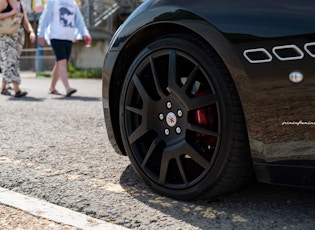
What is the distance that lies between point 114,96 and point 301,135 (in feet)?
3.66

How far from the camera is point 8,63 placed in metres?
6.81

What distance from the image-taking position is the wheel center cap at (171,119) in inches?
84.0

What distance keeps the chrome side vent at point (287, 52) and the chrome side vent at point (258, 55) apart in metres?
0.03

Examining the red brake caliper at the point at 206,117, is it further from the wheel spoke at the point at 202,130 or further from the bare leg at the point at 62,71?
the bare leg at the point at 62,71

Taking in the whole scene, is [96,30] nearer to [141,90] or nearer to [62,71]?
[62,71]

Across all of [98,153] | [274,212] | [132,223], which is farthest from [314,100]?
[98,153]

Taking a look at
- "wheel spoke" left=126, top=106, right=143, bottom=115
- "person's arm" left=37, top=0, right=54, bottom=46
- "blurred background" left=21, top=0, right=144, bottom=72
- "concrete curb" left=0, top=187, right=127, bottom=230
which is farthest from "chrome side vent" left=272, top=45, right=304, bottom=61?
"blurred background" left=21, top=0, right=144, bottom=72

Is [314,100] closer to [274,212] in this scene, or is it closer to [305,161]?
[305,161]

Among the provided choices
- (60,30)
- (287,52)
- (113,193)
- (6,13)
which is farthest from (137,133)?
(60,30)

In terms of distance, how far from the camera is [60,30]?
23.1ft

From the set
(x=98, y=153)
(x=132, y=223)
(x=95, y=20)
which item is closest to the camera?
(x=132, y=223)

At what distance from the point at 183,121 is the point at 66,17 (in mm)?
5576

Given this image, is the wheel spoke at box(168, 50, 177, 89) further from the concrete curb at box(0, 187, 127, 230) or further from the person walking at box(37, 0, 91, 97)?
the person walking at box(37, 0, 91, 97)

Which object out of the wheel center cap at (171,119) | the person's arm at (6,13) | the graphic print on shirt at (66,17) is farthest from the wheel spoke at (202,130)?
the graphic print on shirt at (66,17)
